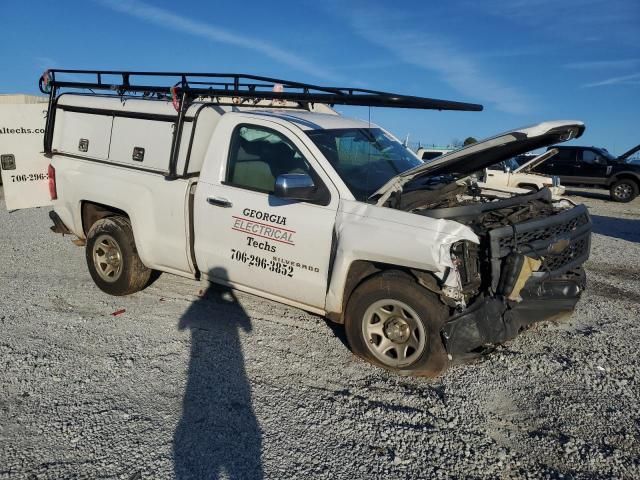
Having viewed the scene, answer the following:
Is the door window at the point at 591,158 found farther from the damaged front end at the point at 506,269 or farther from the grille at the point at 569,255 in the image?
the damaged front end at the point at 506,269

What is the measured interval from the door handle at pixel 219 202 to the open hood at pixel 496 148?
1.36 m

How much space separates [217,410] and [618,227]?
11293mm

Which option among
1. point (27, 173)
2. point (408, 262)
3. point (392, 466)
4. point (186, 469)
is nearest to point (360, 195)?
point (408, 262)

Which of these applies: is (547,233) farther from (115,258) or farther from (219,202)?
(115,258)

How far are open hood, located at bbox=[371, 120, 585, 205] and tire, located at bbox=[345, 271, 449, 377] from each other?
0.69 m

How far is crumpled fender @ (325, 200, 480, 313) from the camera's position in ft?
11.9

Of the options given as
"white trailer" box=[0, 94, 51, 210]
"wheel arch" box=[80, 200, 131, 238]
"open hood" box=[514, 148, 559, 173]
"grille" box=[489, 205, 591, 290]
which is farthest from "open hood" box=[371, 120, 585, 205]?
"open hood" box=[514, 148, 559, 173]

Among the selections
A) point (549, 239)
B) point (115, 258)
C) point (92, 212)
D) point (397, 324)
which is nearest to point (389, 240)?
point (397, 324)

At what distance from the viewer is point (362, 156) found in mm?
4742

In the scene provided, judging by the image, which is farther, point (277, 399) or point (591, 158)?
point (591, 158)

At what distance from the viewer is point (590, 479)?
9.52ft

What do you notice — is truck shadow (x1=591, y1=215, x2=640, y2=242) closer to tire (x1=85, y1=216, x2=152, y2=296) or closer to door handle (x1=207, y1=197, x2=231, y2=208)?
door handle (x1=207, y1=197, x2=231, y2=208)

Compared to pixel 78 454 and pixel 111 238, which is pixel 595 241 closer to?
pixel 111 238

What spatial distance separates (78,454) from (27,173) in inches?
181
